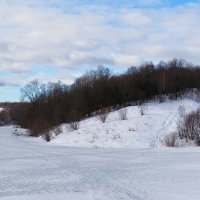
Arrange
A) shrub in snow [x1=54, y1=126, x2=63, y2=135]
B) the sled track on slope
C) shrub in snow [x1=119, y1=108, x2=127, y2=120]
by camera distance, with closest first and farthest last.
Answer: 1. the sled track on slope
2. shrub in snow [x1=119, y1=108, x2=127, y2=120]
3. shrub in snow [x1=54, y1=126, x2=63, y2=135]

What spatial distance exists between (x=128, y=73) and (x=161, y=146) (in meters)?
33.3

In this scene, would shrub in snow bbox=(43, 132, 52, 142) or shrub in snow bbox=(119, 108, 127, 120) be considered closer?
shrub in snow bbox=(119, 108, 127, 120)

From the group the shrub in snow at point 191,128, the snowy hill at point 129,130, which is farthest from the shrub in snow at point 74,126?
the shrub in snow at point 191,128

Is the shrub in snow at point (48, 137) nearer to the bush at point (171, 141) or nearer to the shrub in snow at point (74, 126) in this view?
the shrub in snow at point (74, 126)

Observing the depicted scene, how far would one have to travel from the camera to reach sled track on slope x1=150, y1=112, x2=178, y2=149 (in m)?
43.8

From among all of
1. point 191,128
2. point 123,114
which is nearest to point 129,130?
point 123,114

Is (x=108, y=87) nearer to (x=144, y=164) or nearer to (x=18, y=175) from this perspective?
(x=144, y=164)

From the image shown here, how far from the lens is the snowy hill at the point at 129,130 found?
45.9 metres

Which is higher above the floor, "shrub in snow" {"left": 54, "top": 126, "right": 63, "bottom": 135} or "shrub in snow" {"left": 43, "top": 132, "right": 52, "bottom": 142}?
"shrub in snow" {"left": 54, "top": 126, "right": 63, "bottom": 135}

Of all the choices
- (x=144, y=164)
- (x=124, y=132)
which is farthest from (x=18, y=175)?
(x=124, y=132)

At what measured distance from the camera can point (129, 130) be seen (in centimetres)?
4831

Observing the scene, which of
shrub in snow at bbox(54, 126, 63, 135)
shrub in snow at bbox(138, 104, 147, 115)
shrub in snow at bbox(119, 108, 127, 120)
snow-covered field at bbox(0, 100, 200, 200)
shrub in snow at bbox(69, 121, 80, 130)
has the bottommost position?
snow-covered field at bbox(0, 100, 200, 200)

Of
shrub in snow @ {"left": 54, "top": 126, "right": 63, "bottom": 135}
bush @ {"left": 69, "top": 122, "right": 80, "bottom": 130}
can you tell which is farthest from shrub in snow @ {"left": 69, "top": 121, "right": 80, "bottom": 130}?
shrub in snow @ {"left": 54, "top": 126, "right": 63, "bottom": 135}

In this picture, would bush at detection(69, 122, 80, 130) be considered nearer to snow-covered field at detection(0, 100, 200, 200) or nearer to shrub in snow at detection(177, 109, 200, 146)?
shrub in snow at detection(177, 109, 200, 146)
